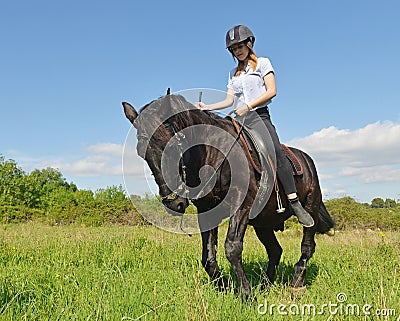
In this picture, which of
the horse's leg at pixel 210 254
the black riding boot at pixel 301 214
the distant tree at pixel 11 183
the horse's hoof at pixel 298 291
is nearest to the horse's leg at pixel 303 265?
the horse's hoof at pixel 298 291

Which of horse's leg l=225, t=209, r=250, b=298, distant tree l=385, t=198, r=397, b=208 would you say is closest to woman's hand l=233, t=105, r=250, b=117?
horse's leg l=225, t=209, r=250, b=298

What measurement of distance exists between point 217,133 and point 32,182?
7397 centimetres

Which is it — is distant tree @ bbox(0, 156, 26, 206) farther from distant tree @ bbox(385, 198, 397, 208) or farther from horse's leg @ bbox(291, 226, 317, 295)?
horse's leg @ bbox(291, 226, 317, 295)

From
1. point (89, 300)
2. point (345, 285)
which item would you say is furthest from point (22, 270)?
point (345, 285)

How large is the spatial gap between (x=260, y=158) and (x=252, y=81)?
3.43 feet

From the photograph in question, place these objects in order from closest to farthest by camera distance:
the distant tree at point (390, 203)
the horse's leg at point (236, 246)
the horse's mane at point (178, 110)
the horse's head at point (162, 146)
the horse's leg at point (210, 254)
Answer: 1. the horse's head at point (162, 146)
2. the horse's mane at point (178, 110)
3. the horse's leg at point (236, 246)
4. the horse's leg at point (210, 254)
5. the distant tree at point (390, 203)

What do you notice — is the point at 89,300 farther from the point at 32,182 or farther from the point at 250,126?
the point at 32,182

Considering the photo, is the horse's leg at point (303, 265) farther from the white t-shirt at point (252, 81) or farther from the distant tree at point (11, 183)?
the distant tree at point (11, 183)

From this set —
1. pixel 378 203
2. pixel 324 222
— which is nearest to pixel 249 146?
pixel 324 222

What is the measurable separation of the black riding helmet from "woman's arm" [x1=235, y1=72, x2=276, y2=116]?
1.53ft

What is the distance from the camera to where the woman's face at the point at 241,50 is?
5.33 metres

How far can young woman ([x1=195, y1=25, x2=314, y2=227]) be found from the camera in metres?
5.23

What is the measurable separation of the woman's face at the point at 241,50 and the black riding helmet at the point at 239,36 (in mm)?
60

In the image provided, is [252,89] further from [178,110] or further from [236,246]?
[236,246]
